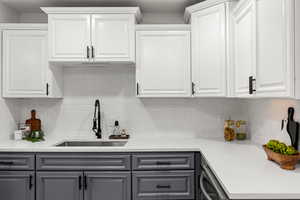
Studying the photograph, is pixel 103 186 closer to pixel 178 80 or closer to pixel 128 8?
pixel 178 80

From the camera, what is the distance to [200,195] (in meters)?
2.21

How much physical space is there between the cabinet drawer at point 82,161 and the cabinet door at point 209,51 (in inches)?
40.2

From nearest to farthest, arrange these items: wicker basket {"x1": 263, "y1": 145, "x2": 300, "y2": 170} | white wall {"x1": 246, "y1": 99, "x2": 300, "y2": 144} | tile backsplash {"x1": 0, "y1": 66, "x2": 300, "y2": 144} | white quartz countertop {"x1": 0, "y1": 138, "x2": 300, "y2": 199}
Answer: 1. white quartz countertop {"x1": 0, "y1": 138, "x2": 300, "y2": 199}
2. wicker basket {"x1": 263, "y1": 145, "x2": 300, "y2": 170}
3. white wall {"x1": 246, "y1": 99, "x2": 300, "y2": 144}
4. tile backsplash {"x1": 0, "y1": 66, "x2": 300, "y2": 144}

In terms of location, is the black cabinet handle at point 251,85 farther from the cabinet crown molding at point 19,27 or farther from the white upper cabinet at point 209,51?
the cabinet crown molding at point 19,27

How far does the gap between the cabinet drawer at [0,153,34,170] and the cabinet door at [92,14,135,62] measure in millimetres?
1148

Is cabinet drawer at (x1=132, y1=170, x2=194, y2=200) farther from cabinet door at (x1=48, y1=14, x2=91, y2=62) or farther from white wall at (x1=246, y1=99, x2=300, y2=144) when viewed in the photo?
cabinet door at (x1=48, y1=14, x2=91, y2=62)

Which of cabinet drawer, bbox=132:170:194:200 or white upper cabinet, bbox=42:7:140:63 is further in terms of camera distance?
white upper cabinet, bbox=42:7:140:63

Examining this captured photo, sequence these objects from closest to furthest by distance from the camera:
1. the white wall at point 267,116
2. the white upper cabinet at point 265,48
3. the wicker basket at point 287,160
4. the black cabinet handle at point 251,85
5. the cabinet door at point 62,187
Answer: the white upper cabinet at point 265,48 < the wicker basket at point 287,160 < the black cabinet handle at point 251,85 < the white wall at point 267,116 < the cabinet door at point 62,187

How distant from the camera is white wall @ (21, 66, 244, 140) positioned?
2.92m

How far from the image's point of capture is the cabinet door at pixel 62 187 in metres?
2.25

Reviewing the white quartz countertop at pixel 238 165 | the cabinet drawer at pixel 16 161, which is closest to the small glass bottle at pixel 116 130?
the white quartz countertop at pixel 238 165

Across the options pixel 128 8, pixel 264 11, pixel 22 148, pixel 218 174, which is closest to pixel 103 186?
pixel 22 148

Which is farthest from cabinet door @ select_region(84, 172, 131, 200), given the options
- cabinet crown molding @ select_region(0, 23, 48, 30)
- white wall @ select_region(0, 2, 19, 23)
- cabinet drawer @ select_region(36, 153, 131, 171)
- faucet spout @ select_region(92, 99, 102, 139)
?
white wall @ select_region(0, 2, 19, 23)

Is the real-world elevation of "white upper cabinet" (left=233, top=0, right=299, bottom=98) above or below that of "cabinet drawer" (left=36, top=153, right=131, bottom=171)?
above
